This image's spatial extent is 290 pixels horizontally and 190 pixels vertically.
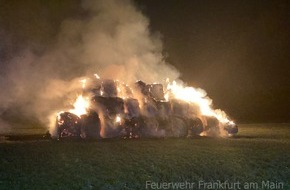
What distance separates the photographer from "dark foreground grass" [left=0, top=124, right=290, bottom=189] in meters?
16.9

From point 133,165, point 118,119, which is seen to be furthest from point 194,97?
point 133,165

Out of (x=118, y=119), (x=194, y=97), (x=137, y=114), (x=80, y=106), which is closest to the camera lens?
(x=118, y=119)

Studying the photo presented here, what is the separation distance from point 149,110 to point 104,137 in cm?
654

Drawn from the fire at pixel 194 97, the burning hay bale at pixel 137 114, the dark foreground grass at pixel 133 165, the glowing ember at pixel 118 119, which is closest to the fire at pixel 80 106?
the burning hay bale at pixel 137 114

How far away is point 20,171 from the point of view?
1884 cm

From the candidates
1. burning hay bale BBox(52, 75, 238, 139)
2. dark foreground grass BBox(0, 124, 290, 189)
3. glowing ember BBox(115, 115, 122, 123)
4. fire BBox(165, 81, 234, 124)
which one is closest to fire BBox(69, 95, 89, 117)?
burning hay bale BBox(52, 75, 238, 139)

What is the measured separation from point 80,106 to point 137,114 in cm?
667

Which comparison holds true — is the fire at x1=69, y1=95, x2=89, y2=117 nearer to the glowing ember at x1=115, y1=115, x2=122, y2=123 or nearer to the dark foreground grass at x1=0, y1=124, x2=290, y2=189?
the glowing ember at x1=115, y1=115, x2=122, y2=123

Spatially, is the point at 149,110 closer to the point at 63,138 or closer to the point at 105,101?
the point at 105,101

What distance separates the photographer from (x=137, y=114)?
40.0m

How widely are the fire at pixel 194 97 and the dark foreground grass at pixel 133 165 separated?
1580 cm

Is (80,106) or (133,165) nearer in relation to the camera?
(133,165)

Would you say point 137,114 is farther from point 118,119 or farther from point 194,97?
point 194,97

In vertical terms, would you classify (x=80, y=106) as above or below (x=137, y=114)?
above
